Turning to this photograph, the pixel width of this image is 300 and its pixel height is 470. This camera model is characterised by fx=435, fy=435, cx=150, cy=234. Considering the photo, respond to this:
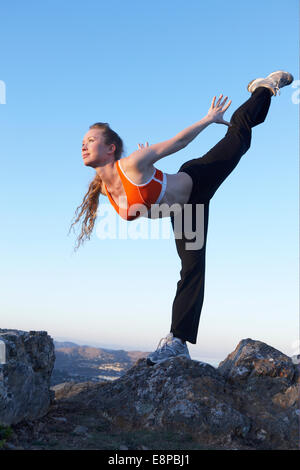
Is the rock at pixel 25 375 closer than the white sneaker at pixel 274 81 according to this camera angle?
Yes

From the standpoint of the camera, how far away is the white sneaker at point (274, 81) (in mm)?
6742

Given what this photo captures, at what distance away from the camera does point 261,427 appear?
15.8 feet

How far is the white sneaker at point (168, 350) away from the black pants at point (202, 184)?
11 centimetres

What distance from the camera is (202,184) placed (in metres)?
6.25

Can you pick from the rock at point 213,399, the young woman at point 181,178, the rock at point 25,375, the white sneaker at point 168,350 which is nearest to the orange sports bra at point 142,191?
the young woman at point 181,178

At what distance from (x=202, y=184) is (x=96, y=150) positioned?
1.58 meters

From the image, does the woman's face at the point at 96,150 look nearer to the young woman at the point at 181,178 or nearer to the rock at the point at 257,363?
the young woman at the point at 181,178

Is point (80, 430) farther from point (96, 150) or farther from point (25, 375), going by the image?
point (96, 150)

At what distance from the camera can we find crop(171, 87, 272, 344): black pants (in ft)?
20.1

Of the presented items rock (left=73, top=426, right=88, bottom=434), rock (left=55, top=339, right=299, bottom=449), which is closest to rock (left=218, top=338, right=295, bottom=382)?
rock (left=55, top=339, right=299, bottom=449)

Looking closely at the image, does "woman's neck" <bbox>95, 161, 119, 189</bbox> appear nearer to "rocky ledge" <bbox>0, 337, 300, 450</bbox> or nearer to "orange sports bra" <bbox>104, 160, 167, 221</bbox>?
"orange sports bra" <bbox>104, 160, 167, 221</bbox>

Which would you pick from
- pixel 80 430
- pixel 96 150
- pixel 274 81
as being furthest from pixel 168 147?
pixel 80 430

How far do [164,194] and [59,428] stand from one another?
3.11 meters

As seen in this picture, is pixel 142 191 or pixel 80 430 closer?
pixel 80 430
